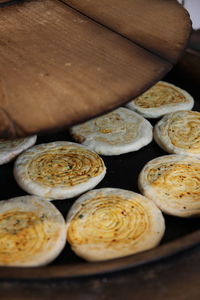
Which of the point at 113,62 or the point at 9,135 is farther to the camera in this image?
the point at 113,62

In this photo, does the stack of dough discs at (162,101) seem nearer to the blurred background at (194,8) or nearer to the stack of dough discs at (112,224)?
the stack of dough discs at (112,224)

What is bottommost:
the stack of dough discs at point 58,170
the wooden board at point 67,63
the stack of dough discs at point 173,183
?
the stack of dough discs at point 58,170

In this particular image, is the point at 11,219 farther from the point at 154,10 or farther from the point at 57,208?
the point at 154,10

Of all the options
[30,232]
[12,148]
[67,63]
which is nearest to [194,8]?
[12,148]

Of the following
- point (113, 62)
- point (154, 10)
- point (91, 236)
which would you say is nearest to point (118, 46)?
point (113, 62)

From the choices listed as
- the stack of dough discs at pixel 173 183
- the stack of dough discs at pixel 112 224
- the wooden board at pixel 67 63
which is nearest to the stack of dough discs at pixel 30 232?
the stack of dough discs at pixel 112 224

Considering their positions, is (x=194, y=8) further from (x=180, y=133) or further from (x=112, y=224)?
(x=112, y=224)

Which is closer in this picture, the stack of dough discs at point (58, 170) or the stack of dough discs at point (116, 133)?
the stack of dough discs at point (58, 170)
